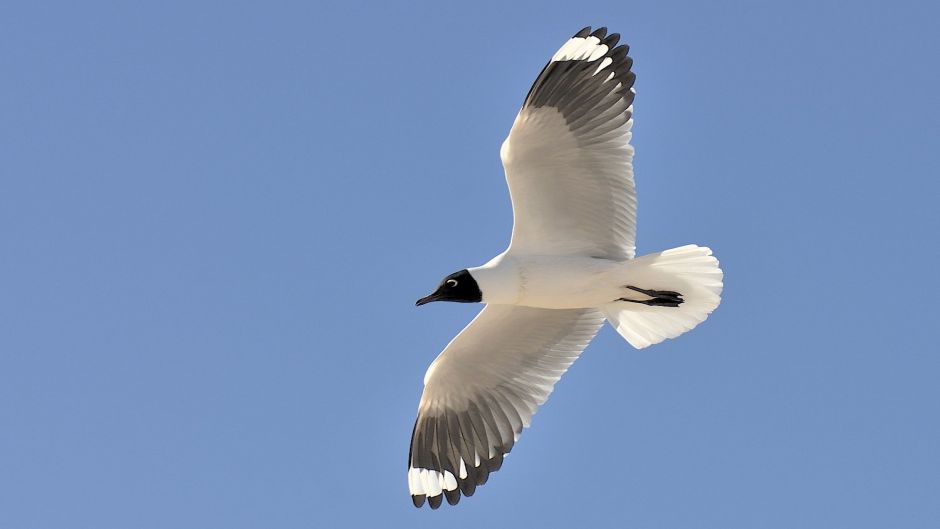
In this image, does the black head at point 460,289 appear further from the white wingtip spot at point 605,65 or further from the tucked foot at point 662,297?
the white wingtip spot at point 605,65

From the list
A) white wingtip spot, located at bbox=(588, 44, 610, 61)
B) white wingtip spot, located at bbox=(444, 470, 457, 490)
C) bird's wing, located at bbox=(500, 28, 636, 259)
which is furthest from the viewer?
white wingtip spot, located at bbox=(444, 470, 457, 490)

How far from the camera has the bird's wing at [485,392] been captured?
34.0 ft

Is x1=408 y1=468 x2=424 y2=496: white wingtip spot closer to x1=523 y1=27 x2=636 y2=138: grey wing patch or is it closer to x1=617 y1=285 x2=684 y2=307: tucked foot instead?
x1=617 y1=285 x2=684 y2=307: tucked foot

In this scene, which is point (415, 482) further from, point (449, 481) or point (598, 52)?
point (598, 52)

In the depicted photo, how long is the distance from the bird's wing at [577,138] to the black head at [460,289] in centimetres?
58

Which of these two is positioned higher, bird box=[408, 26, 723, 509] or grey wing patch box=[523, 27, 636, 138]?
grey wing patch box=[523, 27, 636, 138]

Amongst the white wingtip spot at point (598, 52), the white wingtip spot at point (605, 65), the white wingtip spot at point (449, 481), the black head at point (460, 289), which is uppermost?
the white wingtip spot at point (598, 52)

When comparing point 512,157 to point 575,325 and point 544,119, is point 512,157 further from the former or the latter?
point 575,325

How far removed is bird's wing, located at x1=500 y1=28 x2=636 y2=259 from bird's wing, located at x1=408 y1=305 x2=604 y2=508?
109 centimetres

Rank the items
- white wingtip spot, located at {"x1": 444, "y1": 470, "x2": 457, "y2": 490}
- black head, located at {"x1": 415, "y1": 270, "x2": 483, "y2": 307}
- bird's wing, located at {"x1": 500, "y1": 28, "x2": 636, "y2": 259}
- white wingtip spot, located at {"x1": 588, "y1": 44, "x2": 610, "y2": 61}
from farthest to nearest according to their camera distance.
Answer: white wingtip spot, located at {"x1": 444, "y1": 470, "x2": 457, "y2": 490} < black head, located at {"x1": 415, "y1": 270, "x2": 483, "y2": 307} < white wingtip spot, located at {"x1": 588, "y1": 44, "x2": 610, "y2": 61} < bird's wing, located at {"x1": 500, "y1": 28, "x2": 636, "y2": 259}

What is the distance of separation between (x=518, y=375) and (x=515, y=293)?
3.68 ft

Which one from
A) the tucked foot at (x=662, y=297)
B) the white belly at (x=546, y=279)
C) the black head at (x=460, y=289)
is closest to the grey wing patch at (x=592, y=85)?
the white belly at (x=546, y=279)

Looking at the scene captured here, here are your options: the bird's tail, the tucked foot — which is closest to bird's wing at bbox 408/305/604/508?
the bird's tail

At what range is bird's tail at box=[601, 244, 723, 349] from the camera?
938cm
